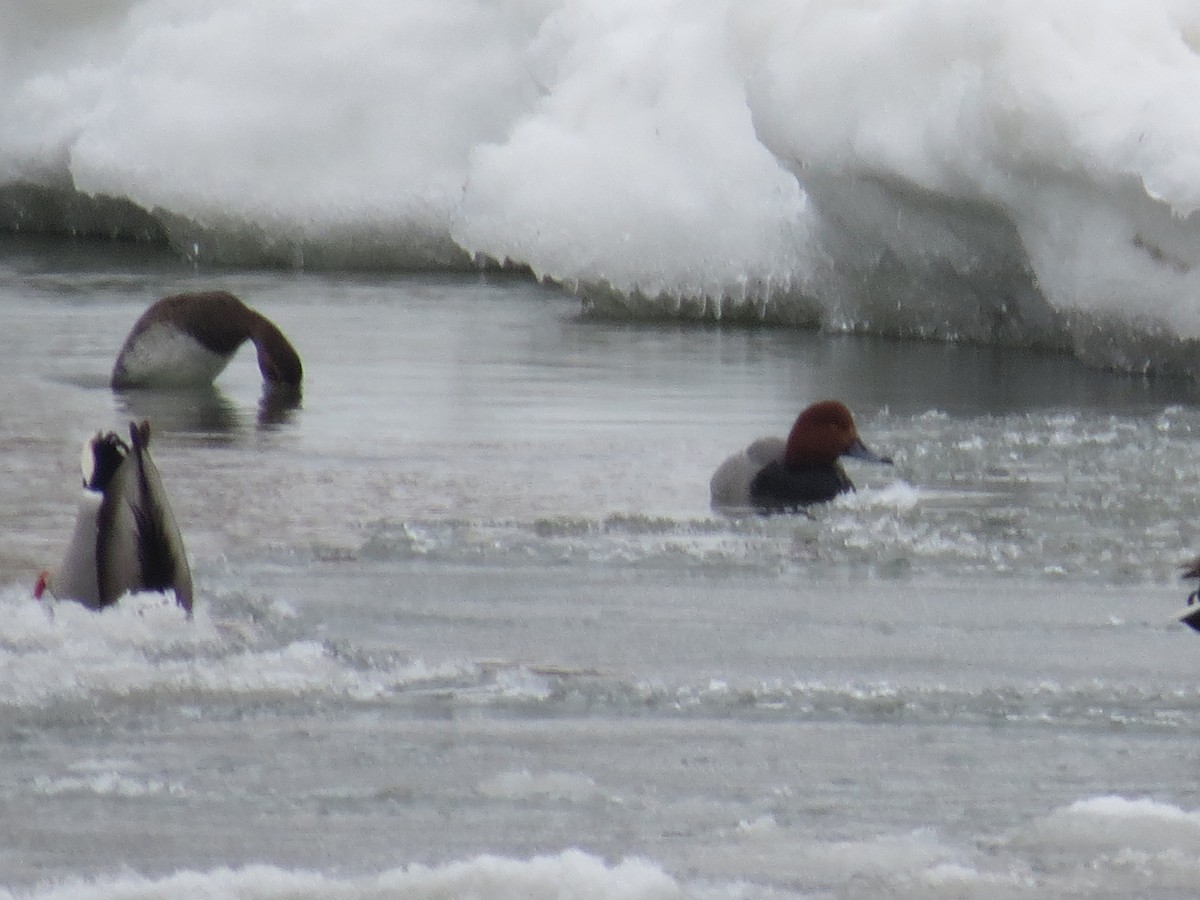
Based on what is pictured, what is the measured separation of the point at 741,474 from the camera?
7.29 m

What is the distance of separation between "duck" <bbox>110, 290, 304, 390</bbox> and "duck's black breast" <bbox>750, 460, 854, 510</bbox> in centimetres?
340

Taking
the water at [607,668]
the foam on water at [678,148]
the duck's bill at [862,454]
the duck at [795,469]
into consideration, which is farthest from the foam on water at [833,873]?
the foam on water at [678,148]

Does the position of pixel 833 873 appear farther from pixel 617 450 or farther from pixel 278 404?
pixel 278 404

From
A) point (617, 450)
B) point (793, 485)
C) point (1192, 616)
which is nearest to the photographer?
point (1192, 616)

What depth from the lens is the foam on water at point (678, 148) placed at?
33.4 feet

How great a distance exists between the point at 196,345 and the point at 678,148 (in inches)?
141

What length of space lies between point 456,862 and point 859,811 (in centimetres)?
68

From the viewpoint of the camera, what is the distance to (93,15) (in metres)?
19.0

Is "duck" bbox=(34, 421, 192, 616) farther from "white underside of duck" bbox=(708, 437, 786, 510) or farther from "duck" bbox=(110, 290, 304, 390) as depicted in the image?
"duck" bbox=(110, 290, 304, 390)

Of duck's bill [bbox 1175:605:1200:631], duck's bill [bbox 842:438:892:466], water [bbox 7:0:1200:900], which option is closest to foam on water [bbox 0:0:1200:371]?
water [bbox 7:0:1200:900]

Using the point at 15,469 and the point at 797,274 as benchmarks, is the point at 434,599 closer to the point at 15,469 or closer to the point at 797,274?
the point at 15,469

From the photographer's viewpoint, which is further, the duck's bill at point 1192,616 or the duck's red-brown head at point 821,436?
the duck's red-brown head at point 821,436

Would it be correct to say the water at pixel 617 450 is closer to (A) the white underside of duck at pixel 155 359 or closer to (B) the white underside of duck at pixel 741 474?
(B) the white underside of duck at pixel 741 474

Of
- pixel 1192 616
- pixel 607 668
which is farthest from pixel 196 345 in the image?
pixel 1192 616
